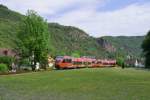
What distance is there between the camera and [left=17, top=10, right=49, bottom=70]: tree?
105 m

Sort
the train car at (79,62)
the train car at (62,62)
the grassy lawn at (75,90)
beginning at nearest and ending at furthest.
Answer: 1. the grassy lawn at (75,90)
2. the train car at (62,62)
3. the train car at (79,62)

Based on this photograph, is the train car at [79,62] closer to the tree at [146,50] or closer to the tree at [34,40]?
the tree at [34,40]

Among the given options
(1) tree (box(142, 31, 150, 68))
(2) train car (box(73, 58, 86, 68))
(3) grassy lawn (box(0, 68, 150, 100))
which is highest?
(1) tree (box(142, 31, 150, 68))

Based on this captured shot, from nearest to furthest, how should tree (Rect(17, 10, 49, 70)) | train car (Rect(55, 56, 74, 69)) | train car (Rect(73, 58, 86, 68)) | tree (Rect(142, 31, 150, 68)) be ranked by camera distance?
tree (Rect(17, 10, 49, 70)) → train car (Rect(55, 56, 74, 69)) → train car (Rect(73, 58, 86, 68)) → tree (Rect(142, 31, 150, 68))

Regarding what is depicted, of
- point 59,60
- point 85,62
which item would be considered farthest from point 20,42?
point 85,62

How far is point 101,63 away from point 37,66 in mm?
46868

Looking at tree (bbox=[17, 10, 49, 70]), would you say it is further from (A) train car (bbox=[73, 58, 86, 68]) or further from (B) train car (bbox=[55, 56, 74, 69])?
(A) train car (bbox=[73, 58, 86, 68])

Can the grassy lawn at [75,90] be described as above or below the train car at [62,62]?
below

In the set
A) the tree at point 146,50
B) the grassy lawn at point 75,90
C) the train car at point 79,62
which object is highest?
the tree at point 146,50

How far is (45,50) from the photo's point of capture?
349 feet

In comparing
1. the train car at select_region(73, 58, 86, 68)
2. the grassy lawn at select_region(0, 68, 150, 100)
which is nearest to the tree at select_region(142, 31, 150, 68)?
the train car at select_region(73, 58, 86, 68)

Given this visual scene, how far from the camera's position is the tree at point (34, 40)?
10525 centimetres

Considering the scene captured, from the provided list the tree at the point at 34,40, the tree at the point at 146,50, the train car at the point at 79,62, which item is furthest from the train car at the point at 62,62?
the tree at the point at 146,50

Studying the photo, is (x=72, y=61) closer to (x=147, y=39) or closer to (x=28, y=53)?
(x=28, y=53)
